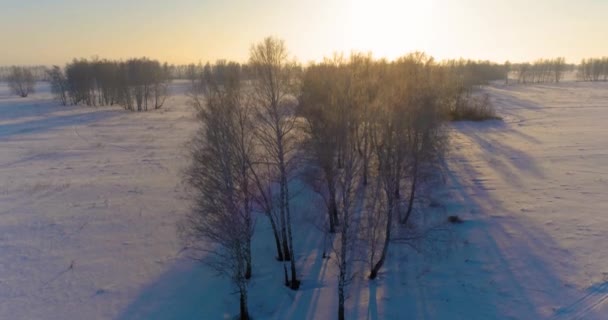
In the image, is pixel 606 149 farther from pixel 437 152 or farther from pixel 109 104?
pixel 109 104

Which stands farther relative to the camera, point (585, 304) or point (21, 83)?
point (21, 83)

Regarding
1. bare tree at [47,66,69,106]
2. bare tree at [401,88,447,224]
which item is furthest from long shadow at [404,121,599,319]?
bare tree at [47,66,69,106]

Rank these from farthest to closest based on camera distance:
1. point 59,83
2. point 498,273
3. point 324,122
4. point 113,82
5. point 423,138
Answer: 1. point 59,83
2. point 113,82
3. point 423,138
4. point 498,273
5. point 324,122

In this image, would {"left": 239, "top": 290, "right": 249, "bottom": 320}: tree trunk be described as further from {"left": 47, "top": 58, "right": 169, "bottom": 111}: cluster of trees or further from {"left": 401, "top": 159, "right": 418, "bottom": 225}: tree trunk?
{"left": 47, "top": 58, "right": 169, "bottom": 111}: cluster of trees

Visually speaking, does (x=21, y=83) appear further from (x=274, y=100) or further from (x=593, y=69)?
(x=593, y=69)

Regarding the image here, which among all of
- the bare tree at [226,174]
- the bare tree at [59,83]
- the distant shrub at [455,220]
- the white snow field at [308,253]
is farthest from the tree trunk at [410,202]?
the bare tree at [59,83]

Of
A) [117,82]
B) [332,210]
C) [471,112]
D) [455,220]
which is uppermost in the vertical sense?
[117,82]

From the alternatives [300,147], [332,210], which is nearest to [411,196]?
[332,210]
